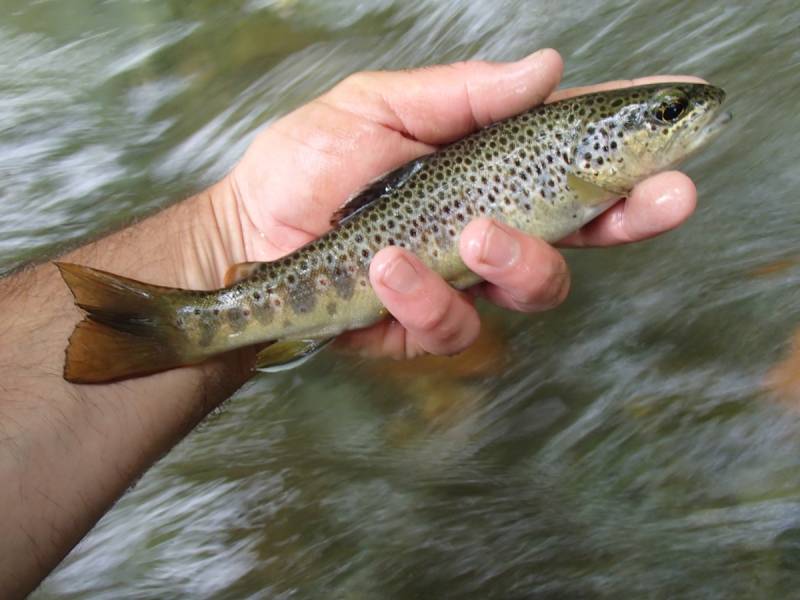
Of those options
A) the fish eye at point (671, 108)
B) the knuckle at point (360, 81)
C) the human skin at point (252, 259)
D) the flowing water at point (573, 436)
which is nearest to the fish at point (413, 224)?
the fish eye at point (671, 108)

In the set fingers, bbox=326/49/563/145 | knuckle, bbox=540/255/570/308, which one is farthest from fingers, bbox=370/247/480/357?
fingers, bbox=326/49/563/145

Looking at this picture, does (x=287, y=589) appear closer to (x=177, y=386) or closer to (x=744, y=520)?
(x=177, y=386)

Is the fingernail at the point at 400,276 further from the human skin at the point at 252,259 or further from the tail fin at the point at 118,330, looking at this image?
the tail fin at the point at 118,330

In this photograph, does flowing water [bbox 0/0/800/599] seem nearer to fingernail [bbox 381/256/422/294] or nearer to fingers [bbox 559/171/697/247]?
fingers [bbox 559/171/697/247]

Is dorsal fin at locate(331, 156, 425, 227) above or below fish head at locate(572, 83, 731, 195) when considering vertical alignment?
above

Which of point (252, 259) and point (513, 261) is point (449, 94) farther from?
point (252, 259)

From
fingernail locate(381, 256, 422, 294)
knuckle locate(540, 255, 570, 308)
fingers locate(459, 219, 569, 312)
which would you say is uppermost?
fingernail locate(381, 256, 422, 294)

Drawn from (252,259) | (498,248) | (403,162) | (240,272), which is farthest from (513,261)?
(252,259)
